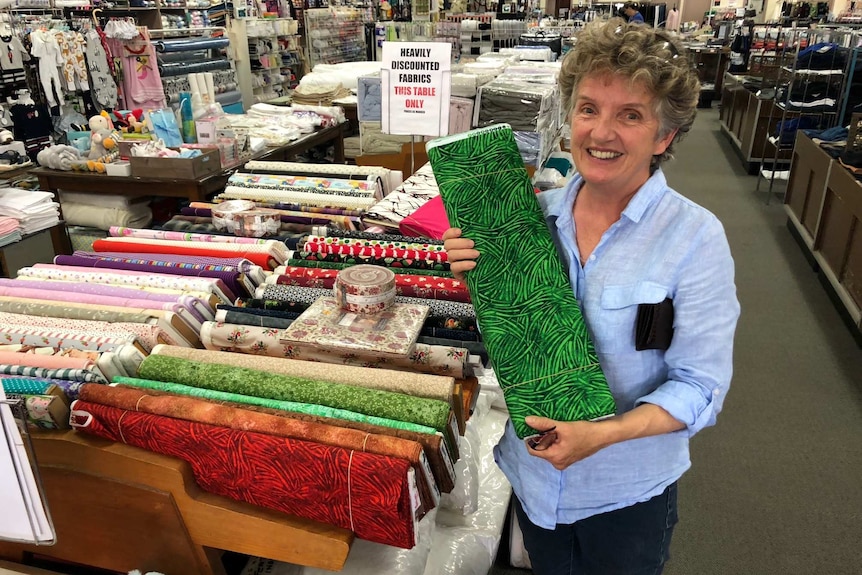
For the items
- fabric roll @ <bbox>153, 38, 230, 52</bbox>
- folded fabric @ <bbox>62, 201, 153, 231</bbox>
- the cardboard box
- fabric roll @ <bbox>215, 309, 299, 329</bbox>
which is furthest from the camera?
fabric roll @ <bbox>153, 38, 230, 52</bbox>

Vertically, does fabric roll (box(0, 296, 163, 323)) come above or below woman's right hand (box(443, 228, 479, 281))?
below

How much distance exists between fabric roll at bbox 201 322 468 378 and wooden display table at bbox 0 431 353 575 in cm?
34

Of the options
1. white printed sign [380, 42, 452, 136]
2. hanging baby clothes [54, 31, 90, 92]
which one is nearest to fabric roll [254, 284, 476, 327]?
white printed sign [380, 42, 452, 136]

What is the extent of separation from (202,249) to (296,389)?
908mm

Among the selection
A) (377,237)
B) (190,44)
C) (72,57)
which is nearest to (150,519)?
(377,237)

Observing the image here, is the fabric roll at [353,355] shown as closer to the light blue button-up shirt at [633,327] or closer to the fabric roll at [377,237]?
the light blue button-up shirt at [633,327]

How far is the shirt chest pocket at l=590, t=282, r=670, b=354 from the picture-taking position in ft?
3.45

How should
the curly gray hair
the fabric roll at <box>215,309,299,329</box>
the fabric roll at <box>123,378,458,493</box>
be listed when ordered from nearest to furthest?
the curly gray hair → the fabric roll at <box>123,378,458,493</box> → the fabric roll at <box>215,309,299,329</box>

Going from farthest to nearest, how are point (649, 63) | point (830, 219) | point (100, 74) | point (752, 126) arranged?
point (752, 126), point (100, 74), point (830, 219), point (649, 63)

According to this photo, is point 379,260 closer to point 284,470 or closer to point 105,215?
point 284,470

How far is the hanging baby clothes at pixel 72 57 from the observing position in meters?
5.29

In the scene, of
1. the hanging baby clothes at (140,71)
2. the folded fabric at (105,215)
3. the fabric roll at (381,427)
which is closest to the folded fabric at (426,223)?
the fabric roll at (381,427)

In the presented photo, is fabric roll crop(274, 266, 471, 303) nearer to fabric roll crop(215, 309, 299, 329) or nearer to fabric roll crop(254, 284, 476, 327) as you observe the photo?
fabric roll crop(254, 284, 476, 327)

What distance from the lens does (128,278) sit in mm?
1697
